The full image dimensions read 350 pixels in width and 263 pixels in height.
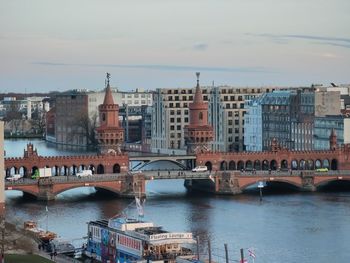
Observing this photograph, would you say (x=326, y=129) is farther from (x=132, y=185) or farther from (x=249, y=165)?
(x=132, y=185)

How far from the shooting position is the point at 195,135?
384ft

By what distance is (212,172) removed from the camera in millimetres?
108125

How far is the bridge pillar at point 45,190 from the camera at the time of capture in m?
100

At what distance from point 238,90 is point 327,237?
76.7 meters

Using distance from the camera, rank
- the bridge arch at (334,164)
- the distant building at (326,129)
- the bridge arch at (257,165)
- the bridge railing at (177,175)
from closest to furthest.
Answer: the bridge railing at (177,175) < the bridge arch at (334,164) < the bridge arch at (257,165) < the distant building at (326,129)

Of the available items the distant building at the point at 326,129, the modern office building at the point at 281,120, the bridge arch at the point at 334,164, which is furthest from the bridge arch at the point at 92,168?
the modern office building at the point at 281,120

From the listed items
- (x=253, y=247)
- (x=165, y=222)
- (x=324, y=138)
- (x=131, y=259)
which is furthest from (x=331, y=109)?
(x=131, y=259)

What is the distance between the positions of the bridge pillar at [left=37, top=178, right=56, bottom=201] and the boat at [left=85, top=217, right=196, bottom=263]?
26.4 m

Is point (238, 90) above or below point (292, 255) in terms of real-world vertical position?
above

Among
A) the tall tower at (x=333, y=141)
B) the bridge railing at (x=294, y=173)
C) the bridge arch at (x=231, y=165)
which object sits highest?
the tall tower at (x=333, y=141)

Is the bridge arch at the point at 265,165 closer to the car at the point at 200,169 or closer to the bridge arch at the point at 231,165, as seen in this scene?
the bridge arch at the point at 231,165

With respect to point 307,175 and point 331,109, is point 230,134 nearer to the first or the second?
point 331,109

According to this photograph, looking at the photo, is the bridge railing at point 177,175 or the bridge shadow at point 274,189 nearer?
the bridge railing at point 177,175

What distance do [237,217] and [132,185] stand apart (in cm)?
1585
